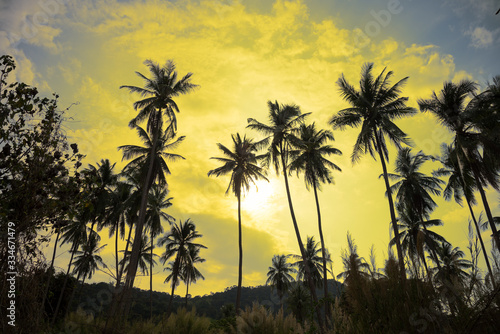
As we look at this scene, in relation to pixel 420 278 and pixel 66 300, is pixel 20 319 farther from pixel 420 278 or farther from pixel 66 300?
pixel 66 300

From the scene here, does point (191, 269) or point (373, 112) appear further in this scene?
point (191, 269)

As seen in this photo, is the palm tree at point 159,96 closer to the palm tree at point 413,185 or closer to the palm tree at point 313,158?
the palm tree at point 313,158

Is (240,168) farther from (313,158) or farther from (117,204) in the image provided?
(117,204)

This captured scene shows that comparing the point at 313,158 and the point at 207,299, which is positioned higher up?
the point at 313,158

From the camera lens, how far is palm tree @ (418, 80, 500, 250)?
1645cm

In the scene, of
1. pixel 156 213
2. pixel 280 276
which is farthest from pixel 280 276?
pixel 156 213

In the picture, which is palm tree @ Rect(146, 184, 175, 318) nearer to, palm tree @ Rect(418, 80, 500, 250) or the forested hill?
the forested hill

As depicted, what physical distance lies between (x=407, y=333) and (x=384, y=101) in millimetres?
17059

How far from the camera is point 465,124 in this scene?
17469 millimetres

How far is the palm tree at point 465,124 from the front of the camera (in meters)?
16.5

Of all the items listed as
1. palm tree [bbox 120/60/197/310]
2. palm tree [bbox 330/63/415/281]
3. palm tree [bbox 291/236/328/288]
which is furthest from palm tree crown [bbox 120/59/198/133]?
palm tree [bbox 291/236/328/288]

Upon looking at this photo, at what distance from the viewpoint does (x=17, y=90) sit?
4.82m

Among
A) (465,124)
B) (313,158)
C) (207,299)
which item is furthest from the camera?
(207,299)

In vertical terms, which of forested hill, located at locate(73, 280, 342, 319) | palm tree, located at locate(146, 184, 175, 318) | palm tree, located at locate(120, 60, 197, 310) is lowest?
forested hill, located at locate(73, 280, 342, 319)
